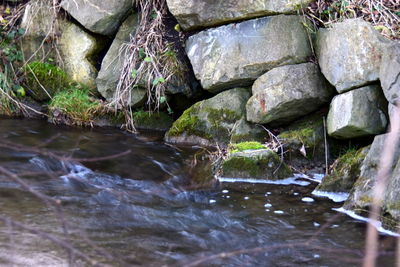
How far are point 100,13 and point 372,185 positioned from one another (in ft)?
14.8

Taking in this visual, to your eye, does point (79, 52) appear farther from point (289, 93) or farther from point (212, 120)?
point (289, 93)

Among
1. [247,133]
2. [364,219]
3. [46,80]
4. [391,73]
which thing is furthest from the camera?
[46,80]

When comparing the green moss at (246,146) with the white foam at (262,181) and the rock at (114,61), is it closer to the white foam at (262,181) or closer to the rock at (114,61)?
the white foam at (262,181)

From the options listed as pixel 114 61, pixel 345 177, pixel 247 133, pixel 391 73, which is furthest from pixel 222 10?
pixel 345 177

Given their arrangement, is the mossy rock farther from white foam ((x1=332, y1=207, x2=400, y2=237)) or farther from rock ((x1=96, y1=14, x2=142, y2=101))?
white foam ((x1=332, y1=207, x2=400, y2=237))

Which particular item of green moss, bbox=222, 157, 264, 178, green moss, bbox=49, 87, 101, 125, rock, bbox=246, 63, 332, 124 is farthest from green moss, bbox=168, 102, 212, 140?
green moss, bbox=49, 87, 101, 125

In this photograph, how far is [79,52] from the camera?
7.77 m

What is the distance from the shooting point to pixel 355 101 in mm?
5500

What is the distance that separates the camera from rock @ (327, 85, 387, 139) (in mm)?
5492

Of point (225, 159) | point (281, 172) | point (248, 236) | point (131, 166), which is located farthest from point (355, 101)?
point (131, 166)

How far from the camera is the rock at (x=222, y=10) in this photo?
6.52m

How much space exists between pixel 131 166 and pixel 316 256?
2.59 m

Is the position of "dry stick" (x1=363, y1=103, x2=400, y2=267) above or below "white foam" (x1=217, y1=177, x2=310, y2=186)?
above

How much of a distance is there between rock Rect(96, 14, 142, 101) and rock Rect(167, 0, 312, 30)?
36.8 inches
